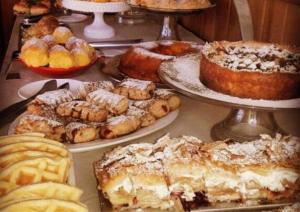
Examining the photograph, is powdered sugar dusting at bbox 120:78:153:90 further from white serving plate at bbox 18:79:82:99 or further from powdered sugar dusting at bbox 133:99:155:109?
white serving plate at bbox 18:79:82:99

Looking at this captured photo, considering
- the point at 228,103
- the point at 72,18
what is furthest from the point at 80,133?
the point at 72,18

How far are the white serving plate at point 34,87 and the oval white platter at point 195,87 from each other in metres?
0.29

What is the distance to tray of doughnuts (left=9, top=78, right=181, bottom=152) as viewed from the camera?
3.05 ft

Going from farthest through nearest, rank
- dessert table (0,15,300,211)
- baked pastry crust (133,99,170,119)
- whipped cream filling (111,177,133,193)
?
baked pastry crust (133,99,170,119), dessert table (0,15,300,211), whipped cream filling (111,177,133,193)

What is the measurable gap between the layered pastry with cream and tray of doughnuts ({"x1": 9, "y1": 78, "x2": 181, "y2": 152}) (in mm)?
173

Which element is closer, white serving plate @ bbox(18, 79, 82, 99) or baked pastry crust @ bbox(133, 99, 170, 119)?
baked pastry crust @ bbox(133, 99, 170, 119)

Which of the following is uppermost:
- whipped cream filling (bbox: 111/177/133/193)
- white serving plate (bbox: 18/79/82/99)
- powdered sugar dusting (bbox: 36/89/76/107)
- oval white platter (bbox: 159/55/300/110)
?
oval white platter (bbox: 159/55/300/110)

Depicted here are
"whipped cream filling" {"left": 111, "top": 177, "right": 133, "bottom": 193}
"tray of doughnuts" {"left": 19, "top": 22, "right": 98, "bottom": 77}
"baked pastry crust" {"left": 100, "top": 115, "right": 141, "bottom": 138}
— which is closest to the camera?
"whipped cream filling" {"left": 111, "top": 177, "right": 133, "bottom": 193}

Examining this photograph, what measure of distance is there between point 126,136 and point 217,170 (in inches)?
10.9

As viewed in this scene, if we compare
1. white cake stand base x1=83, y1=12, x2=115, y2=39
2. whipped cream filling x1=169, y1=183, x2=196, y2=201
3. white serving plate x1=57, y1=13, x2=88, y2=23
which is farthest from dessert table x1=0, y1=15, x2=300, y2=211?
white serving plate x1=57, y1=13, x2=88, y2=23

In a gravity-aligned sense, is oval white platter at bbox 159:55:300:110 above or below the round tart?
above

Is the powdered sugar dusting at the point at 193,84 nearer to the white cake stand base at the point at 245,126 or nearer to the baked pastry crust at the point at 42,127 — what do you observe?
the white cake stand base at the point at 245,126

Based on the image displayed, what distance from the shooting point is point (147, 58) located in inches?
51.5

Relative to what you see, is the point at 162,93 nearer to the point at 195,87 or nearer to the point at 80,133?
the point at 195,87
